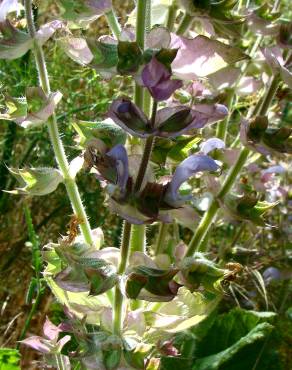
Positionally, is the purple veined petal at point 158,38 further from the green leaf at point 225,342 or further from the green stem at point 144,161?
the green leaf at point 225,342

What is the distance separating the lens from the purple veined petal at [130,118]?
2.21 ft

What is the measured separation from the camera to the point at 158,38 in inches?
28.6

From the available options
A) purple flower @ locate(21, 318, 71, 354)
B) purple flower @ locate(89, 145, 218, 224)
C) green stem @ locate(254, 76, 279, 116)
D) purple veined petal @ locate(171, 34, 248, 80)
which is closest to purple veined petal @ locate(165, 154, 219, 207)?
purple flower @ locate(89, 145, 218, 224)

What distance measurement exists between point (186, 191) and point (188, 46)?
0.96ft

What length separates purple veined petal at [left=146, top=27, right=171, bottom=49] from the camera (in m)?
0.72

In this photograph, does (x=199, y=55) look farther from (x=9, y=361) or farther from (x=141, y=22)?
(x=9, y=361)

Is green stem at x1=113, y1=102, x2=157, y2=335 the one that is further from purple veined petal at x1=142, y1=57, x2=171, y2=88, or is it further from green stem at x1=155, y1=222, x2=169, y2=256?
green stem at x1=155, y1=222, x2=169, y2=256

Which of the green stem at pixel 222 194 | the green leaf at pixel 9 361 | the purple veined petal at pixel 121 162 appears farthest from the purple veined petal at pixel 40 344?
the purple veined petal at pixel 121 162

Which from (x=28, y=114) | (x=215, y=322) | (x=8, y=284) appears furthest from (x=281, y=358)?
(x=28, y=114)

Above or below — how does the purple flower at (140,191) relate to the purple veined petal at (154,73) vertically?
below

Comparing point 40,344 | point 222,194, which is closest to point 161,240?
point 222,194

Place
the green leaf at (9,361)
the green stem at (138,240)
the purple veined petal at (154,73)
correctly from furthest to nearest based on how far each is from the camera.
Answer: the green leaf at (9,361) < the green stem at (138,240) < the purple veined petal at (154,73)

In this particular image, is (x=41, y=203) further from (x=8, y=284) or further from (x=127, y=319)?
(x=127, y=319)

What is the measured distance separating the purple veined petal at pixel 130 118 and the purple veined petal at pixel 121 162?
40 mm
